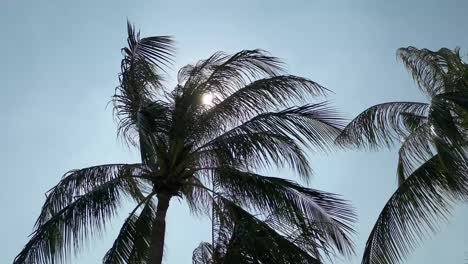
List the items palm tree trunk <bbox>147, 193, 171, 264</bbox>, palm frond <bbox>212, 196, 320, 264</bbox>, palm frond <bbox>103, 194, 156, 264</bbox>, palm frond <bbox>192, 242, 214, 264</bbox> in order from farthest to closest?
palm frond <bbox>192, 242, 214, 264</bbox> → palm frond <bbox>103, 194, 156, 264</bbox> → palm tree trunk <bbox>147, 193, 171, 264</bbox> → palm frond <bbox>212, 196, 320, 264</bbox>

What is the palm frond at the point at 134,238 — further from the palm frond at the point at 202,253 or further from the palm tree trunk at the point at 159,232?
the palm frond at the point at 202,253

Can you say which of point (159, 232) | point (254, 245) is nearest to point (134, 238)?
point (159, 232)

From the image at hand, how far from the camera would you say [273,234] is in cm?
1147

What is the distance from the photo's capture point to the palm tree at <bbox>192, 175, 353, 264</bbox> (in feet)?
36.2

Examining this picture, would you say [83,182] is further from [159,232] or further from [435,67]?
[435,67]

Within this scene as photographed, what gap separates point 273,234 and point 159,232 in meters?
2.22

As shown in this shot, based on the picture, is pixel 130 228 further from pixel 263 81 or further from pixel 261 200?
pixel 263 81

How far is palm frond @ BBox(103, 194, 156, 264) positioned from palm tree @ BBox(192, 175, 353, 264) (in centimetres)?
153

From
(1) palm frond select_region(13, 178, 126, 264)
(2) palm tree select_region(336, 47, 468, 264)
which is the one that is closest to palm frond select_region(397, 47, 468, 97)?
(2) palm tree select_region(336, 47, 468, 264)

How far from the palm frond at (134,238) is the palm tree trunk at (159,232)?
423 mm

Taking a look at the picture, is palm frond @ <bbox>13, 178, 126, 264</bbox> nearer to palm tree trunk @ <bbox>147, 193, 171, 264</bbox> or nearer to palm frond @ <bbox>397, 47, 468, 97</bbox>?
palm tree trunk @ <bbox>147, 193, 171, 264</bbox>

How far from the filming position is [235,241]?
11.3 m

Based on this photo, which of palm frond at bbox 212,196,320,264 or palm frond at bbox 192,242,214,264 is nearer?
palm frond at bbox 212,196,320,264

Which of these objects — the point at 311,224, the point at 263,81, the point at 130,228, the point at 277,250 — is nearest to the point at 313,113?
the point at 263,81
